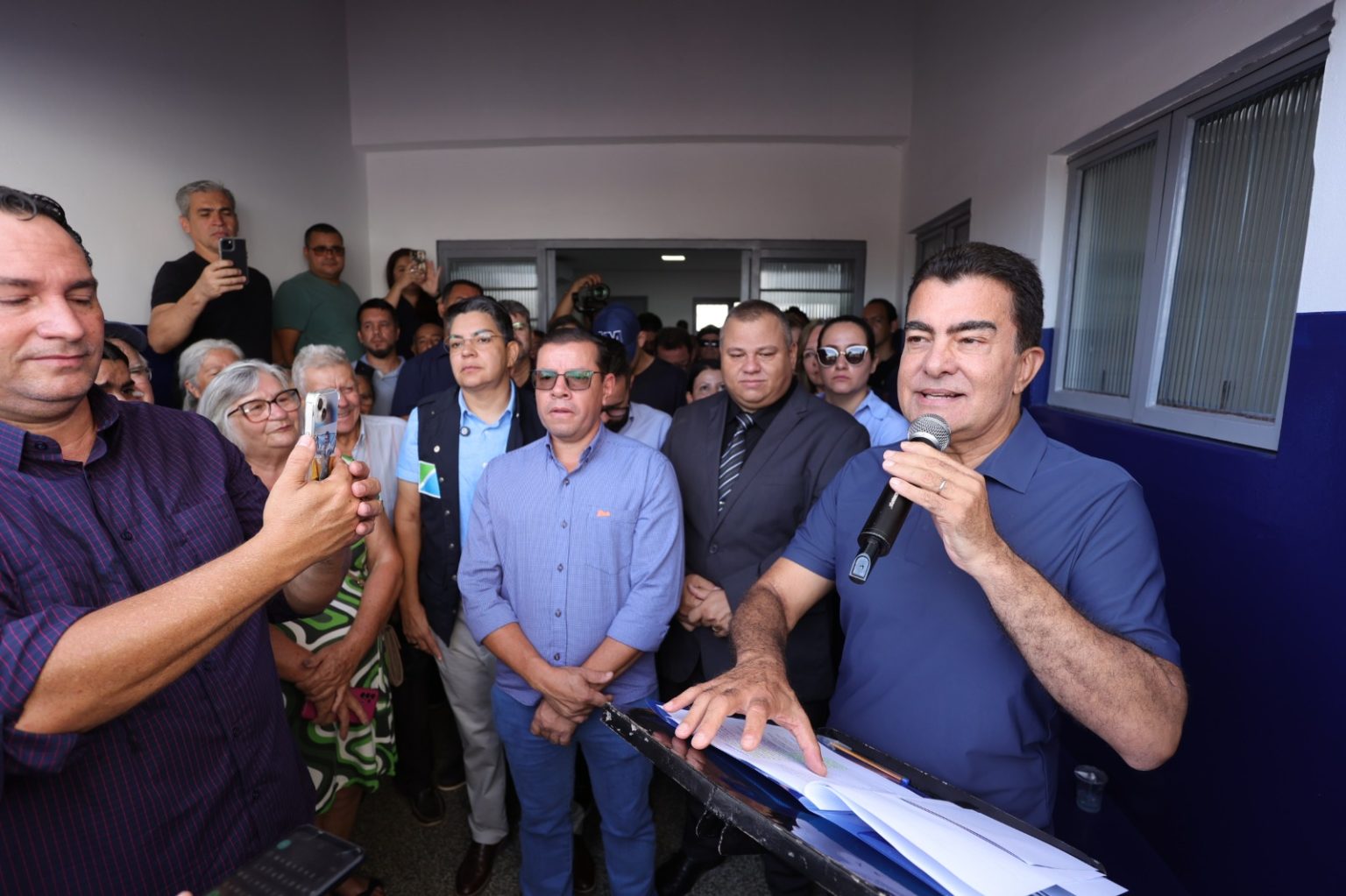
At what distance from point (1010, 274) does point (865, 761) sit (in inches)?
35.0

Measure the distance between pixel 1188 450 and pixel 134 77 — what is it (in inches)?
212

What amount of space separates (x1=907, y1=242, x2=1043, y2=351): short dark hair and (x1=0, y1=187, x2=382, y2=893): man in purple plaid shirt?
1097 millimetres

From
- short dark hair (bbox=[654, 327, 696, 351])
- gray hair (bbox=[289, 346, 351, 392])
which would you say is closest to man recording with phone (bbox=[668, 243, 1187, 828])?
gray hair (bbox=[289, 346, 351, 392])

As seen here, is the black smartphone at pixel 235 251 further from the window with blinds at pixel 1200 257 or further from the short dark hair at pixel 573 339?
the window with blinds at pixel 1200 257

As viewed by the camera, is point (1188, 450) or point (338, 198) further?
point (338, 198)

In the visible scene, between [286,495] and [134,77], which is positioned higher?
[134,77]

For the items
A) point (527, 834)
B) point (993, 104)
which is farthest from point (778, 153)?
point (527, 834)

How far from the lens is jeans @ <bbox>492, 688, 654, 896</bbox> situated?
2.11m

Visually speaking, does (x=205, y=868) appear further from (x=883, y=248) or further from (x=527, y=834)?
(x=883, y=248)

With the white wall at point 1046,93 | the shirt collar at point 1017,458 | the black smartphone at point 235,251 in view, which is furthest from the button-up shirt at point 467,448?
the white wall at point 1046,93

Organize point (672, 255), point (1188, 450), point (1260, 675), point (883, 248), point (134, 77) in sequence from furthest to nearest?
1. point (672, 255)
2. point (883, 248)
3. point (134, 77)
4. point (1188, 450)
5. point (1260, 675)

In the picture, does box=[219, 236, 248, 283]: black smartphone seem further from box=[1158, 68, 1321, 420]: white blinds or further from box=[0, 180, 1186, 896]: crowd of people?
box=[1158, 68, 1321, 420]: white blinds

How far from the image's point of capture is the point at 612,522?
206 cm

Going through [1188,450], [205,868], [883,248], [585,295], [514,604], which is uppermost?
[883,248]
